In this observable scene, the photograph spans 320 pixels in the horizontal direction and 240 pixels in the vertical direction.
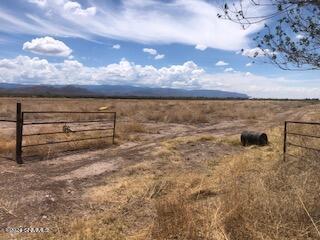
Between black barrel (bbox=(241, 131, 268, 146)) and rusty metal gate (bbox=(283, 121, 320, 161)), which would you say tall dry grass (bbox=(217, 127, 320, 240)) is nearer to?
rusty metal gate (bbox=(283, 121, 320, 161))

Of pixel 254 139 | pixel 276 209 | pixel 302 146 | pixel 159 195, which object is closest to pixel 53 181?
pixel 159 195

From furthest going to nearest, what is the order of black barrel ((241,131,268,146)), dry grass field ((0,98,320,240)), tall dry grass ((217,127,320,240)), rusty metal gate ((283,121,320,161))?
black barrel ((241,131,268,146)) → rusty metal gate ((283,121,320,161)) → dry grass field ((0,98,320,240)) → tall dry grass ((217,127,320,240))

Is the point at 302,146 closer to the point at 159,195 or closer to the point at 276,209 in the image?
the point at 159,195

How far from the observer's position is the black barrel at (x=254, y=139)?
1788 cm

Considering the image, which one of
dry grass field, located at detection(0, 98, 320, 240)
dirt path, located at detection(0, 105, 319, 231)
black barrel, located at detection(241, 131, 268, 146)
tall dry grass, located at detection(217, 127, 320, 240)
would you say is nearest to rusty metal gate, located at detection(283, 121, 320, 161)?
dry grass field, located at detection(0, 98, 320, 240)

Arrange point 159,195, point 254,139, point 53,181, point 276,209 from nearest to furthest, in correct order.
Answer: point 276,209 → point 159,195 → point 53,181 → point 254,139

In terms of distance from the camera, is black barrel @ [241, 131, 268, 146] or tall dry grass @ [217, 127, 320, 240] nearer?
tall dry grass @ [217, 127, 320, 240]

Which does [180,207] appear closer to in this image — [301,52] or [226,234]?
[226,234]

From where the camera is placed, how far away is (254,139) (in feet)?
59.0

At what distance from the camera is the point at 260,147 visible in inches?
686

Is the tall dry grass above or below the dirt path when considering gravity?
above

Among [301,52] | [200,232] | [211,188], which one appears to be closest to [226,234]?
[200,232]

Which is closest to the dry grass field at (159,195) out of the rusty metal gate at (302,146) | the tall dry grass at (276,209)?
the tall dry grass at (276,209)

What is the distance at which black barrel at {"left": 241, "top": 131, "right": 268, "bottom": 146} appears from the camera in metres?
17.9
